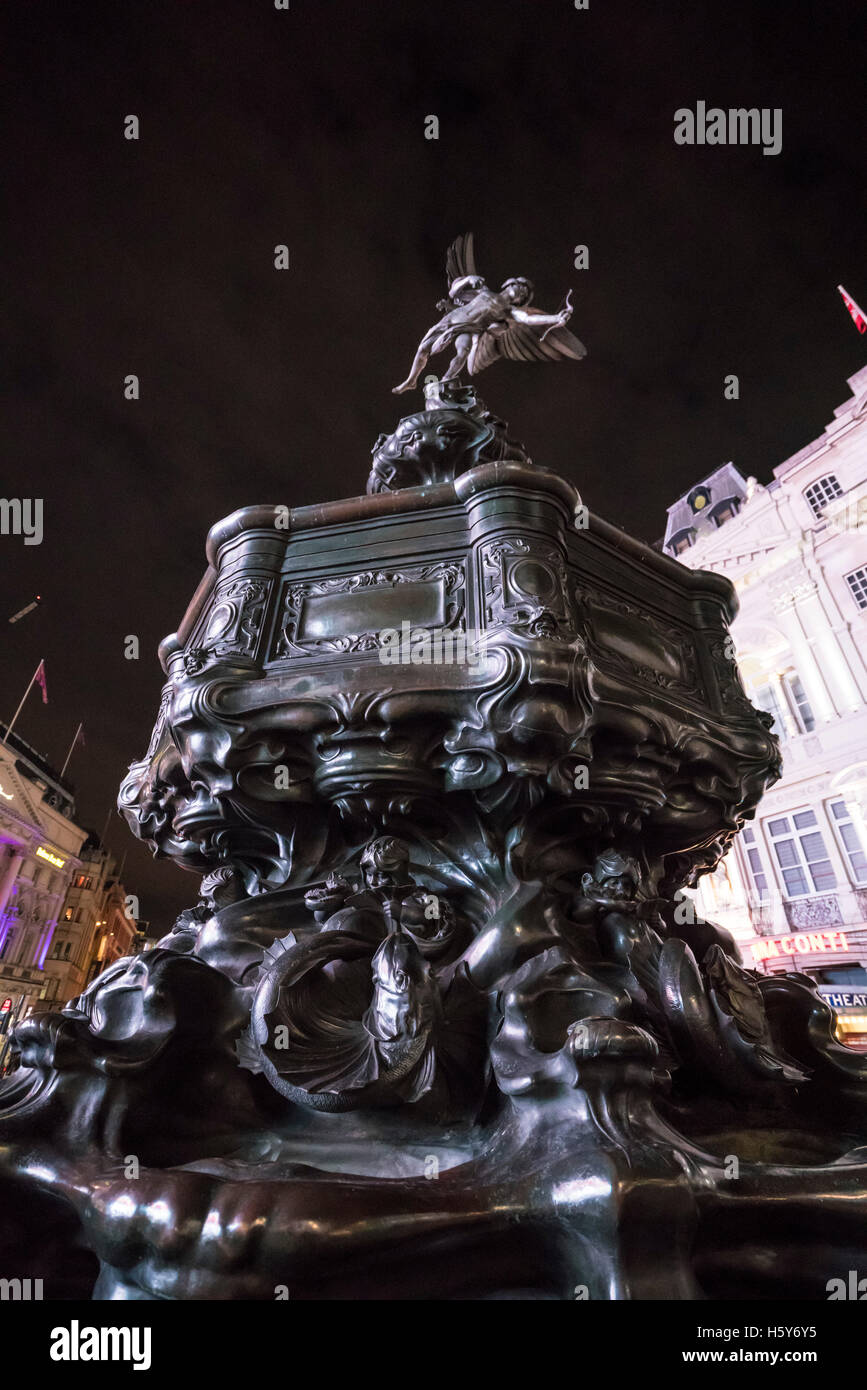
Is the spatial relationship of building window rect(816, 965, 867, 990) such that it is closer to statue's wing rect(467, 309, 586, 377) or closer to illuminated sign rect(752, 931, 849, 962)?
illuminated sign rect(752, 931, 849, 962)

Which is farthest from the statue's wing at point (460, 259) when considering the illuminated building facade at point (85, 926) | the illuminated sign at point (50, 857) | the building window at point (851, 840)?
the illuminated building facade at point (85, 926)

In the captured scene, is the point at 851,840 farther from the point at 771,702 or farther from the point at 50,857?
the point at 50,857

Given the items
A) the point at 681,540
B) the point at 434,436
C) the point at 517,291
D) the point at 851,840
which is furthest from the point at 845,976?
the point at 681,540

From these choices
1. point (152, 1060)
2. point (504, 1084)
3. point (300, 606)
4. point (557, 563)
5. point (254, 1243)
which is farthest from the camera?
point (300, 606)

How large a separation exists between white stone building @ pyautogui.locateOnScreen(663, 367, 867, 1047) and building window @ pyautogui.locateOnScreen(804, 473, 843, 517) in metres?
0.04

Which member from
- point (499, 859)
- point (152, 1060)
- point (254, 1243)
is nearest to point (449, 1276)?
point (254, 1243)

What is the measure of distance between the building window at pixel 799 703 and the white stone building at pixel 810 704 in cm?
4

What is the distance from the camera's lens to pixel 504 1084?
75.0 inches

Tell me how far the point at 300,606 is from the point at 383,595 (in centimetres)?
43

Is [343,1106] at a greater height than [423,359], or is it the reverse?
[423,359]

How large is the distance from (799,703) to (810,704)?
94 cm

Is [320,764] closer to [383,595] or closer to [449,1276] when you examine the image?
[383,595]

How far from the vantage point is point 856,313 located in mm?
21734
